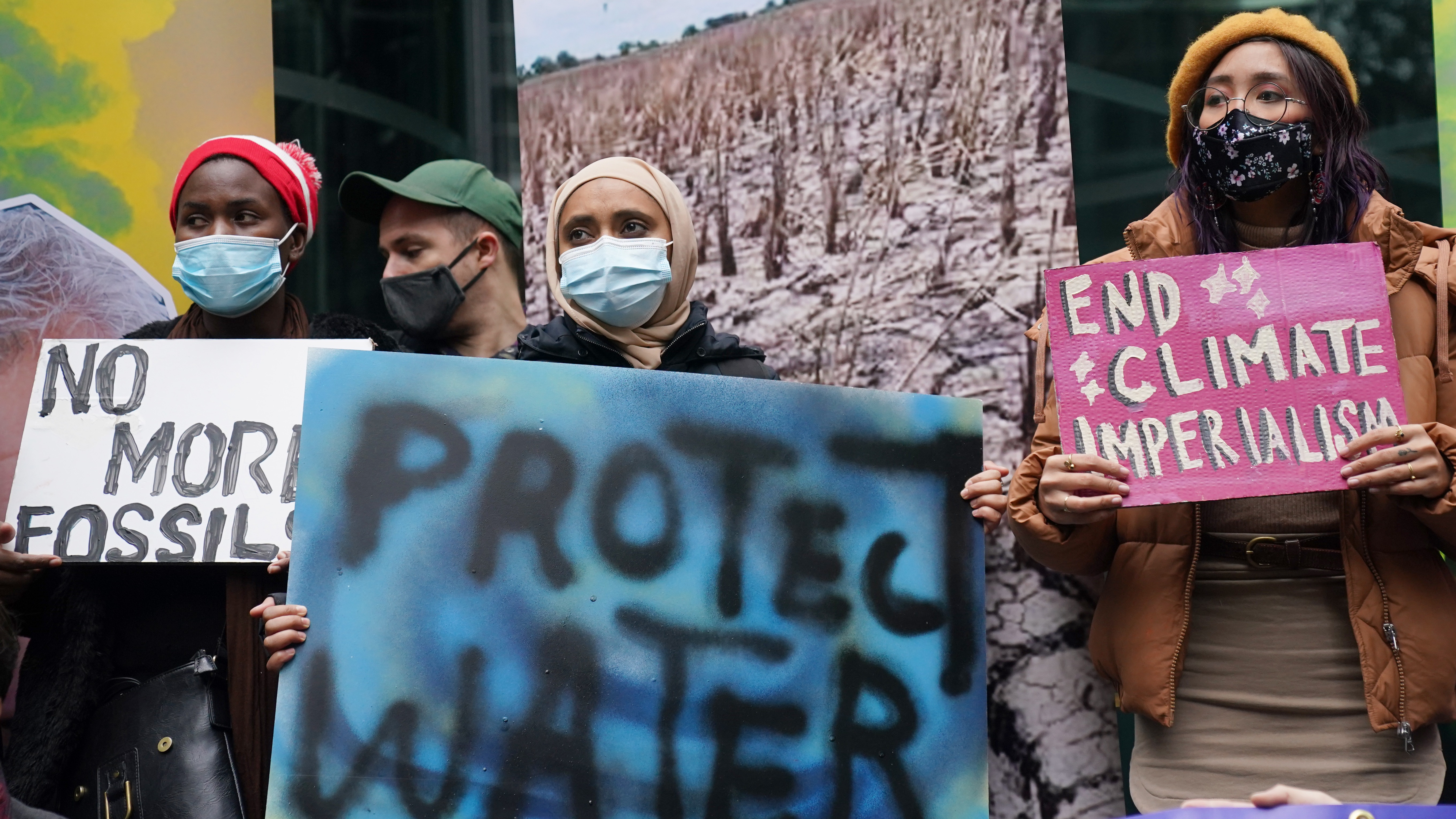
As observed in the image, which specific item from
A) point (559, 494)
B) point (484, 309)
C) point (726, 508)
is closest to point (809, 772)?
point (726, 508)

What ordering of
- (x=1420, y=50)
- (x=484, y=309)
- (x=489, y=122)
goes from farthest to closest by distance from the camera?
(x=489, y=122) < (x=484, y=309) < (x=1420, y=50)

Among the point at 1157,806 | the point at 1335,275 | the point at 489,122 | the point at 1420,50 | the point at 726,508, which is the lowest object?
the point at 1157,806

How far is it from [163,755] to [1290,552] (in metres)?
2.46

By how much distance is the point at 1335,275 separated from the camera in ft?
8.81

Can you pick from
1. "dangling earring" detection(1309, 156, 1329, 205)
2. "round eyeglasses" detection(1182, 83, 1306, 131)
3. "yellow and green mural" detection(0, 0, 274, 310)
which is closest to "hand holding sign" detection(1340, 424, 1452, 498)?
"dangling earring" detection(1309, 156, 1329, 205)

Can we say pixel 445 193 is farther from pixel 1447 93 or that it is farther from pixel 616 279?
pixel 1447 93

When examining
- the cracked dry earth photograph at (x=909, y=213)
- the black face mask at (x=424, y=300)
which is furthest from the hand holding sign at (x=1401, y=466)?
the black face mask at (x=424, y=300)

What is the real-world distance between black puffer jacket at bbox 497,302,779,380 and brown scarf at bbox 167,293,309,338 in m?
0.59

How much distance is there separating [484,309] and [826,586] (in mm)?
1806

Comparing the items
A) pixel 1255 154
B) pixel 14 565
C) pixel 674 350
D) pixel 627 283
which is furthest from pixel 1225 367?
pixel 14 565

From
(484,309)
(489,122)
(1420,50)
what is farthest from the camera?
(489,122)

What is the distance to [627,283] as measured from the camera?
3213 mm

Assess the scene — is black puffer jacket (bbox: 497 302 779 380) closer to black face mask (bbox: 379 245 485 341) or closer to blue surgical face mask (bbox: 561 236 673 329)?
blue surgical face mask (bbox: 561 236 673 329)

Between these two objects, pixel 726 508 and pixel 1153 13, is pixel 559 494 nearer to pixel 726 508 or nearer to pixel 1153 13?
pixel 726 508
